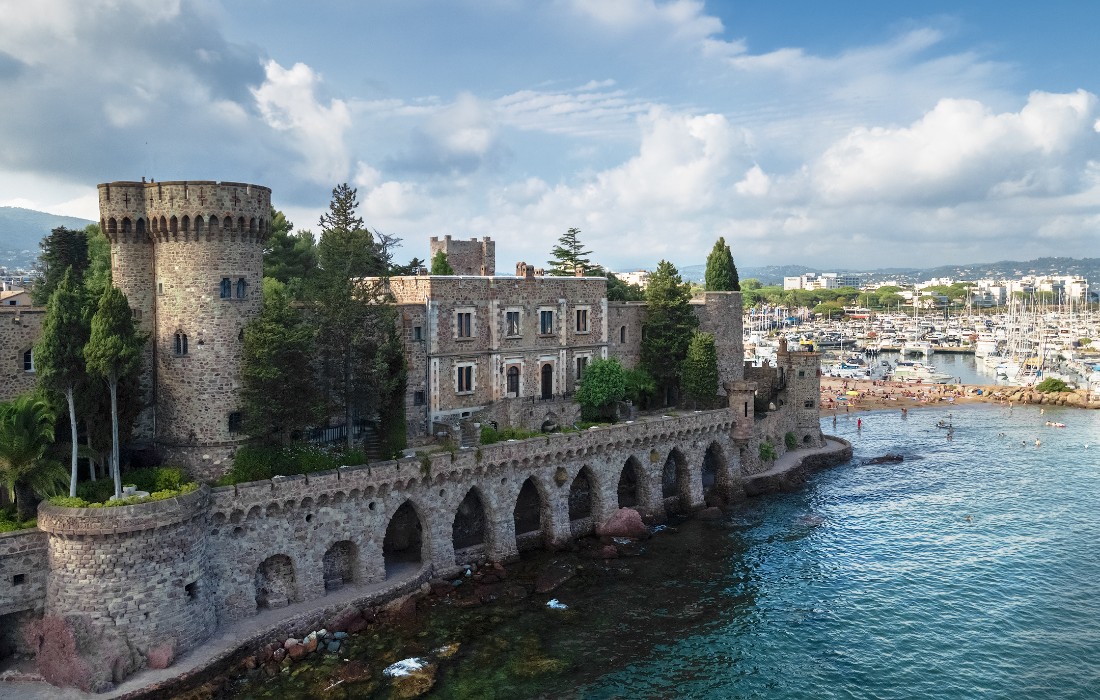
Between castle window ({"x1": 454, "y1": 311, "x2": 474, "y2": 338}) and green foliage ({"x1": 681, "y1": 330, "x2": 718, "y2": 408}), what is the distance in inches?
741

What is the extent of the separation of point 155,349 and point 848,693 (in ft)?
119

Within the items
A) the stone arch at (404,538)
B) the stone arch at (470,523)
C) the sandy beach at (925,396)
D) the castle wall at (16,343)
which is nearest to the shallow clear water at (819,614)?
the stone arch at (404,538)

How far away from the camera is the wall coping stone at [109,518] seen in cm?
3155

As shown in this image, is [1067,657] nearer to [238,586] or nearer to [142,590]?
[238,586]

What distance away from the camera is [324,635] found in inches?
1455

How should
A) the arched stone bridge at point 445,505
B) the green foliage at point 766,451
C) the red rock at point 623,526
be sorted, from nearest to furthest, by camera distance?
the arched stone bridge at point 445,505
the red rock at point 623,526
the green foliage at point 766,451

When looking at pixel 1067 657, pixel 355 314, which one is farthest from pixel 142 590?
pixel 1067 657

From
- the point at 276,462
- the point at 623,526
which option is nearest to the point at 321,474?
the point at 276,462

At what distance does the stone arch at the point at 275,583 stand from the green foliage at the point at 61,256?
910 inches

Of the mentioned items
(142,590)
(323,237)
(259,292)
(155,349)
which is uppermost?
(323,237)

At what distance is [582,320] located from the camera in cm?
6062

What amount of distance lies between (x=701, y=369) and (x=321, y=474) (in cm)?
3324

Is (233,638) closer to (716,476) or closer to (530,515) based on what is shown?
(530,515)

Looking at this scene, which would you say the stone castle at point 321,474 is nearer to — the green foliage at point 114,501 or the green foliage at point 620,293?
the green foliage at point 114,501
